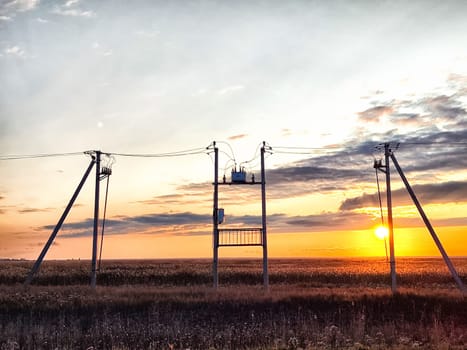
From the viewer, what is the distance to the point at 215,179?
2812 cm

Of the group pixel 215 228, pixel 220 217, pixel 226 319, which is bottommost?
pixel 226 319

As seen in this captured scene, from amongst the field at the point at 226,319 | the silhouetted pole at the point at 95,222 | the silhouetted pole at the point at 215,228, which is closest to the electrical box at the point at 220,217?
the silhouetted pole at the point at 215,228

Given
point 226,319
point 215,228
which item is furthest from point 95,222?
point 226,319

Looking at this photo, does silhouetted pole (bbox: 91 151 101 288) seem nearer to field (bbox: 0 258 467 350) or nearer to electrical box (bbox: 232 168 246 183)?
field (bbox: 0 258 467 350)

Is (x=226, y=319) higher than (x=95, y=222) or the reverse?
the reverse

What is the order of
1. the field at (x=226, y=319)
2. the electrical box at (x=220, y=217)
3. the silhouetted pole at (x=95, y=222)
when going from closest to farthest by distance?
the field at (x=226, y=319) < the electrical box at (x=220, y=217) < the silhouetted pole at (x=95, y=222)

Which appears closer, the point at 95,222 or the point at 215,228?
the point at 215,228

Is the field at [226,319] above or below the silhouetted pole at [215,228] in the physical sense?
below

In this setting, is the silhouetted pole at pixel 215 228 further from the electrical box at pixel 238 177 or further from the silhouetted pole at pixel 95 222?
the silhouetted pole at pixel 95 222

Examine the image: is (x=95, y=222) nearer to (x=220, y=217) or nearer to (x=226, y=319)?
(x=220, y=217)

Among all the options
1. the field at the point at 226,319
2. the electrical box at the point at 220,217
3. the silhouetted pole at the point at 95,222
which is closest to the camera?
the field at the point at 226,319

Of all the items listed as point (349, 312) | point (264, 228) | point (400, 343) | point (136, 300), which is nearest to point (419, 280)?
point (264, 228)

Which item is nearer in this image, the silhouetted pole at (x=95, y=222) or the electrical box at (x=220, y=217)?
the electrical box at (x=220, y=217)

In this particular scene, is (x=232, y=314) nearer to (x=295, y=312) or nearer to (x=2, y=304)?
(x=295, y=312)
